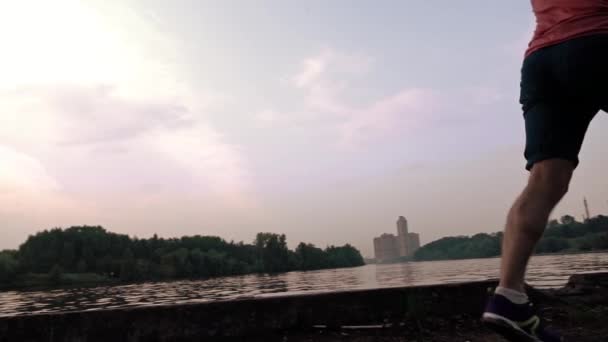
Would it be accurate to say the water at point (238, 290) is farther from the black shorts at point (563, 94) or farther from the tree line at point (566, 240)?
the tree line at point (566, 240)

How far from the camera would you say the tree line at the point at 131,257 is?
96312 millimetres

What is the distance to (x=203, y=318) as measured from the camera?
3854mm

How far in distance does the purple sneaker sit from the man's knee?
1.73 feet

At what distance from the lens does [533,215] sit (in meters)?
1.93

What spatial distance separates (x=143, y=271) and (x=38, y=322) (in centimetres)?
10148

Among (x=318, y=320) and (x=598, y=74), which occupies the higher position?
(x=598, y=74)

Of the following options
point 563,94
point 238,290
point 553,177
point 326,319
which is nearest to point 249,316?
point 326,319

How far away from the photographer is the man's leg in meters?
1.92

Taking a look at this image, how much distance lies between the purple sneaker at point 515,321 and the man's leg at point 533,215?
0.08 metres

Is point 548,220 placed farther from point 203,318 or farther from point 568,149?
point 203,318

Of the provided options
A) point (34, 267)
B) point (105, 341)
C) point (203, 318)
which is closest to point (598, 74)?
point (203, 318)

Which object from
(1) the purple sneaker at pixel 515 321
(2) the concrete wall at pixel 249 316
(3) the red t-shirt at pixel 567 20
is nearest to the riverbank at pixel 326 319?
(2) the concrete wall at pixel 249 316

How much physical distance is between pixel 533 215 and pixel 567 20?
0.91 m

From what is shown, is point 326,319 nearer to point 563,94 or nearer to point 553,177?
point 553,177
